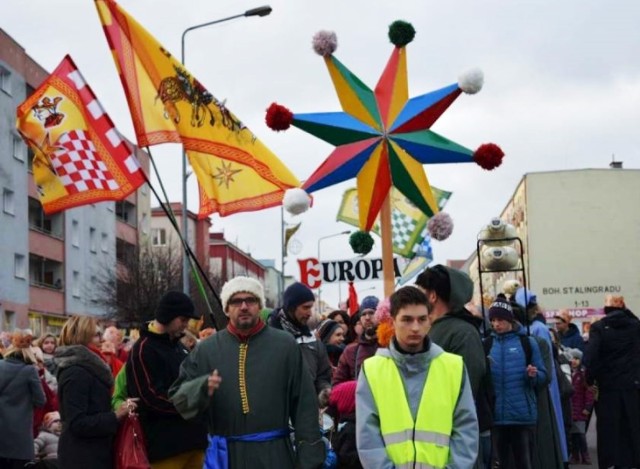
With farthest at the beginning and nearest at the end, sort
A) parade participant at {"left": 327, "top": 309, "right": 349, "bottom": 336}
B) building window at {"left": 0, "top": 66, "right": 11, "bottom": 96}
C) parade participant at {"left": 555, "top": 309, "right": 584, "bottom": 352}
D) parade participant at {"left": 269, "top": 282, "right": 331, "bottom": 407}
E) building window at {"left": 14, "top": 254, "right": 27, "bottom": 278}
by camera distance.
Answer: building window at {"left": 14, "top": 254, "right": 27, "bottom": 278} < building window at {"left": 0, "top": 66, "right": 11, "bottom": 96} < parade participant at {"left": 555, "top": 309, "right": 584, "bottom": 352} < parade participant at {"left": 327, "top": 309, "right": 349, "bottom": 336} < parade participant at {"left": 269, "top": 282, "right": 331, "bottom": 407}

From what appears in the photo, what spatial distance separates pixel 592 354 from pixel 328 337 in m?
3.87

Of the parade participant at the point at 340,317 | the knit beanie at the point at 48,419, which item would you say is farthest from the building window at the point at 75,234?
the parade participant at the point at 340,317

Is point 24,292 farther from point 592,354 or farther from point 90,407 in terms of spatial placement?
point 90,407

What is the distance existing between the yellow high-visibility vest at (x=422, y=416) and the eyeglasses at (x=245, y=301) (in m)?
1.15

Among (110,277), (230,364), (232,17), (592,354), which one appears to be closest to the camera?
(230,364)

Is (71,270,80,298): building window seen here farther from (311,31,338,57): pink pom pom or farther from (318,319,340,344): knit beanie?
(311,31,338,57): pink pom pom

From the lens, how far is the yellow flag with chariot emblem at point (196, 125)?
10.5 metres

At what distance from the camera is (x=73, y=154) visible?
33.8ft

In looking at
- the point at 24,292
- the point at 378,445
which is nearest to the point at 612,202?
the point at 24,292

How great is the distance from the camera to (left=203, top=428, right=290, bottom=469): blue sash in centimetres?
646

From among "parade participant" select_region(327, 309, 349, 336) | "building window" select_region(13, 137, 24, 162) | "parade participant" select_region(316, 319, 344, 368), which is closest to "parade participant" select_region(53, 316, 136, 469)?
"parade participant" select_region(316, 319, 344, 368)

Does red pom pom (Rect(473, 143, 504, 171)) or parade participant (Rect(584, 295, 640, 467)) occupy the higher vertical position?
Result: red pom pom (Rect(473, 143, 504, 171))

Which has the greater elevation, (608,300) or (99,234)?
(99,234)

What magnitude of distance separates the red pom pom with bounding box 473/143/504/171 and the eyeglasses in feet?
13.5
